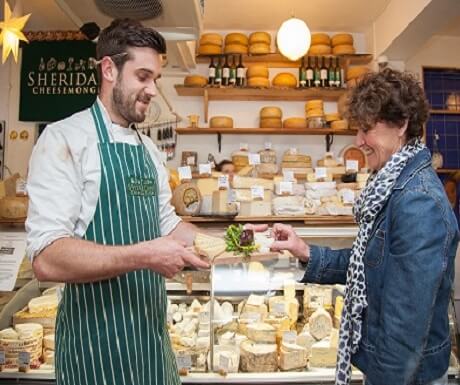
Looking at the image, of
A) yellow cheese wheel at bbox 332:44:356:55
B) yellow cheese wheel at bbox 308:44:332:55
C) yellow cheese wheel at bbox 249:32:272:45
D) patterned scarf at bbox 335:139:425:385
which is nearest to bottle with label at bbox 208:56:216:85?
yellow cheese wheel at bbox 249:32:272:45

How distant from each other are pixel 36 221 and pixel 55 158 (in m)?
0.22

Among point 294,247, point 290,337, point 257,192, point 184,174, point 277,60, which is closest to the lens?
point 294,247

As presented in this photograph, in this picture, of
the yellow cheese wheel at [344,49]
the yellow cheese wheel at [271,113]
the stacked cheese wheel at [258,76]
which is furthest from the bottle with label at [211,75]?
the yellow cheese wheel at [344,49]

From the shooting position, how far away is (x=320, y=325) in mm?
2770

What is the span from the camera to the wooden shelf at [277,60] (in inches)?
211

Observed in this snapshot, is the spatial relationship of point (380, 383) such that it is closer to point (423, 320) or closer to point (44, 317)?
point (423, 320)

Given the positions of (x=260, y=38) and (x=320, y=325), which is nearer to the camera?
(x=320, y=325)

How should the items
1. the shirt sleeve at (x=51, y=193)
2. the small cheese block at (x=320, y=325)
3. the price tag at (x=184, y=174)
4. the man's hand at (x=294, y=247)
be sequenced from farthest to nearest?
the price tag at (x=184, y=174) < the small cheese block at (x=320, y=325) < the man's hand at (x=294, y=247) < the shirt sleeve at (x=51, y=193)

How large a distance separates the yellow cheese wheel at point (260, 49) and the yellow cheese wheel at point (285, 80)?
0.33m

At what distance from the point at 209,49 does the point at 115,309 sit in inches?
170

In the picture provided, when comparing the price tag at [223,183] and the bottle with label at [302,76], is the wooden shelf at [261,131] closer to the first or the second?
the bottle with label at [302,76]

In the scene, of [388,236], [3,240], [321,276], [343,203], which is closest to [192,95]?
[343,203]

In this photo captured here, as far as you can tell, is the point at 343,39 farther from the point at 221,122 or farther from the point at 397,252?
the point at 397,252

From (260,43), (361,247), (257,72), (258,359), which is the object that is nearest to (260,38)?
(260,43)
